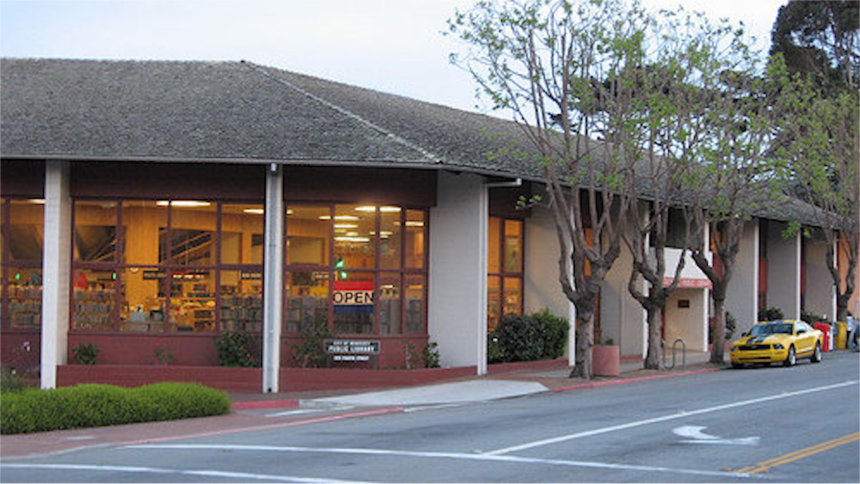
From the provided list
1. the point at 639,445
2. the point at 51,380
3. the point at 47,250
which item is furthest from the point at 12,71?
the point at 639,445

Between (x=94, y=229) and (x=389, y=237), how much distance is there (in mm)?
7525

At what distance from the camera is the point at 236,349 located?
83.8ft

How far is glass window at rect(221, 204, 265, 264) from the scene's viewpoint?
26.4 meters

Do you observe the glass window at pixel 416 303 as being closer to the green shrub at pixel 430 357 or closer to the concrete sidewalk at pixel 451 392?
the green shrub at pixel 430 357

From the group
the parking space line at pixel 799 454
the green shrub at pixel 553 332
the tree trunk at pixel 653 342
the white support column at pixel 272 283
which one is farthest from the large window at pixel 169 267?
the parking space line at pixel 799 454

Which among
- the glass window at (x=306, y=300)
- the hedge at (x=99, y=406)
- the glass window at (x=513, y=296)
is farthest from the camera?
the glass window at (x=513, y=296)

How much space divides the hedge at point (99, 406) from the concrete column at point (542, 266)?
13106mm

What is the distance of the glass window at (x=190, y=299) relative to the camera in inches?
1037

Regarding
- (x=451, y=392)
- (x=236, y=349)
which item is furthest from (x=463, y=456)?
(x=236, y=349)

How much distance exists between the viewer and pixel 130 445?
1588 centimetres

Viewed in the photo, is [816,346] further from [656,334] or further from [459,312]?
[459,312]

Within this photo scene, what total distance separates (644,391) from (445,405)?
4.98m

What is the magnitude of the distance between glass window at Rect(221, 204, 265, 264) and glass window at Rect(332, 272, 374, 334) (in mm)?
2253

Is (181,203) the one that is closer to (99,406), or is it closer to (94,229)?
(94,229)
